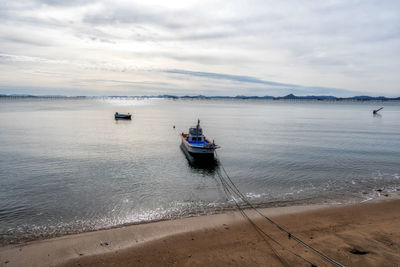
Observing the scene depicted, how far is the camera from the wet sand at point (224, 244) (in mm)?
11188

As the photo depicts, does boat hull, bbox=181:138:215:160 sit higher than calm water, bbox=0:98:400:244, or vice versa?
boat hull, bbox=181:138:215:160

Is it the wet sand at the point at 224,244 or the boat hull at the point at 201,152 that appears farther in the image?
the boat hull at the point at 201,152

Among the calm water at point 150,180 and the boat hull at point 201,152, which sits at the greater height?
the boat hull at point 201,152

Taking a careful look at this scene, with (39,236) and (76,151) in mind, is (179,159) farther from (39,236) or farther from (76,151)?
(39,236)

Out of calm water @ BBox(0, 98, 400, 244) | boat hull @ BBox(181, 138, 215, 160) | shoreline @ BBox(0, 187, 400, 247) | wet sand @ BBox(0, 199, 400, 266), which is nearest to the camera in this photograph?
wet sand @ BBox(0, 199, 400, 266)

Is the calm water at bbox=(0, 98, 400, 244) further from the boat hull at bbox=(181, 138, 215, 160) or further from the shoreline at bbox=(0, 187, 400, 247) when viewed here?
the boat hull at bbox=(181, 138, 215, 160)

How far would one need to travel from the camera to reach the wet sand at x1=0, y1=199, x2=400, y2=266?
1119cm

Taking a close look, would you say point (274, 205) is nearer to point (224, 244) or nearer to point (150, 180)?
point (224, 244)

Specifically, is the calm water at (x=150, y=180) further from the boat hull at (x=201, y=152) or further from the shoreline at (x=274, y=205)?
the boat hull at (x=201, y=152)

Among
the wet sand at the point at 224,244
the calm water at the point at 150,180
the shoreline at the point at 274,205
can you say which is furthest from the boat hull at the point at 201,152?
the wet sand at the point at 224,244

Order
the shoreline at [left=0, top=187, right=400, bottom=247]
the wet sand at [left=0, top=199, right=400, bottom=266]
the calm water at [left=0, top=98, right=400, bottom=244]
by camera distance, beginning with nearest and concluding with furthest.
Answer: the wet sand at [left=0, top=199, right=400, bottom=266], the shoreline at [left=0, top=187, right=400, bottom=247], the calm water at [left=0, top=98, right=400, bottom=244]

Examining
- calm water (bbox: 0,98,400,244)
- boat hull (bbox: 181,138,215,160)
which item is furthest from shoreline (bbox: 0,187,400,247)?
boat hull (bbox: 181,138,215,160)

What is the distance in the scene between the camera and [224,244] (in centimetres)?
1262

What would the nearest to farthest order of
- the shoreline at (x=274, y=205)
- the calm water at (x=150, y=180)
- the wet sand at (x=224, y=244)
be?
the wet sand at (x=224, y=244) → the shoreline at (x=274, y=205) → the calm water at (x=150, y=180)
